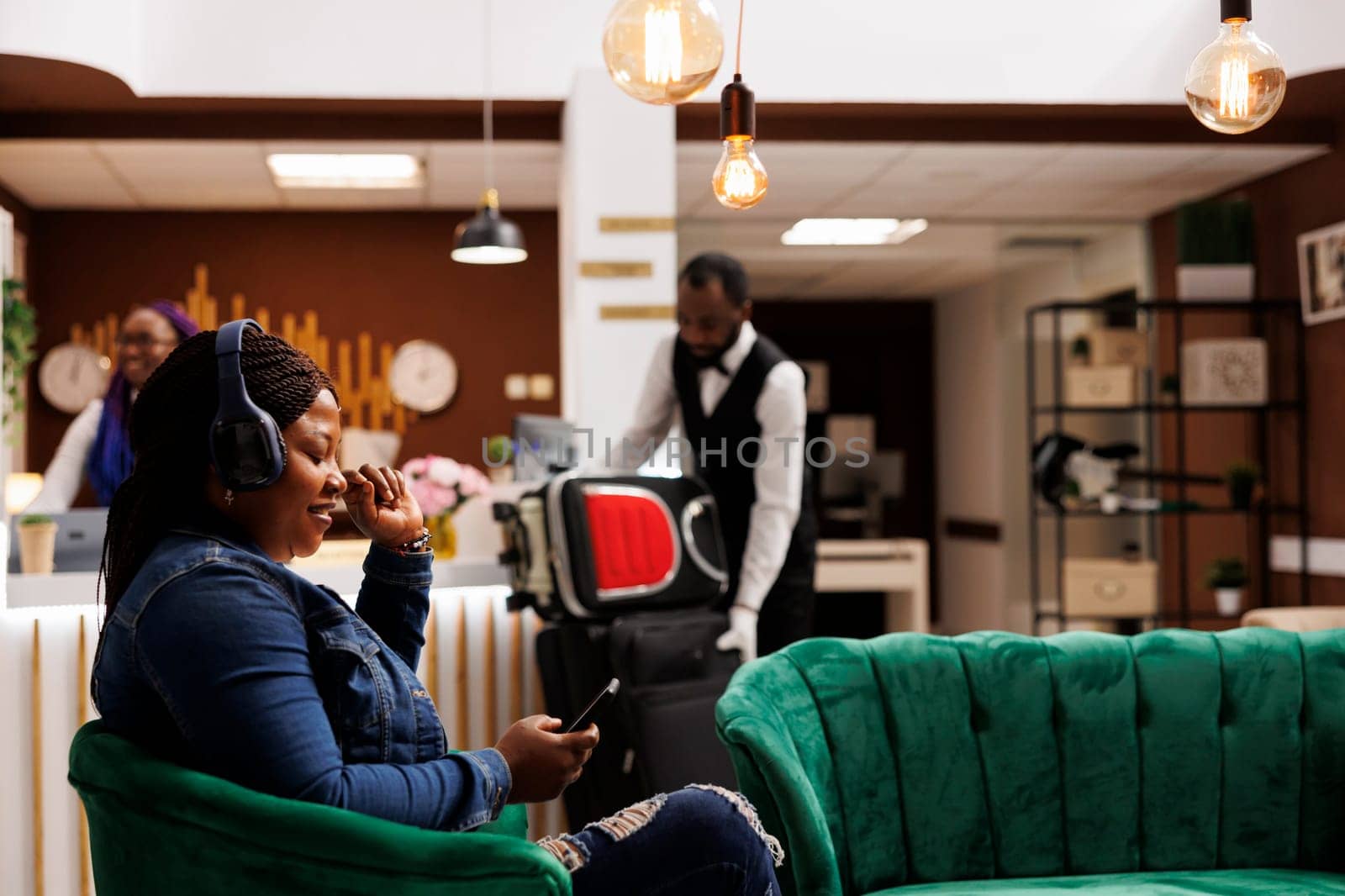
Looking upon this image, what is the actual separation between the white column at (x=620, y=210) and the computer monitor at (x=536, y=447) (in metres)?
0.91

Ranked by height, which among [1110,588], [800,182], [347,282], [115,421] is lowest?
[1110,588]

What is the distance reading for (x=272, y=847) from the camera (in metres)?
1.28

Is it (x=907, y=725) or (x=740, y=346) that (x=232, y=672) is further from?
(x=740, y=346)

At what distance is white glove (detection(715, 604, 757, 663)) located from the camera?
2.99 metres

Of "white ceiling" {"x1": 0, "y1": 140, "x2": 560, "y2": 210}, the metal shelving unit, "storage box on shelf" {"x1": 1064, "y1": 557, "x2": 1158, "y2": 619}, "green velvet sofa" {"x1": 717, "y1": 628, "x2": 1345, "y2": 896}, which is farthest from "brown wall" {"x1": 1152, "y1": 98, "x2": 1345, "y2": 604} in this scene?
"green velvet sofa" {"x1": 717, "y1": 628, "x2": 1345, "y2": 896}

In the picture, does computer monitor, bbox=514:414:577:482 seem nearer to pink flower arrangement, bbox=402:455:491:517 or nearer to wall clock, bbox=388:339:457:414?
pink flower arrangement, bbox=402:455:491:517

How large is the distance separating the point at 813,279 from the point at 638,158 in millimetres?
5353

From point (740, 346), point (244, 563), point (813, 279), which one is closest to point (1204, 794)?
point (740, 346)

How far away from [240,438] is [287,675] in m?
0.25

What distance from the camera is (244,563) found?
1.32 metres

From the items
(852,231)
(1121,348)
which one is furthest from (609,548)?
(852,231)

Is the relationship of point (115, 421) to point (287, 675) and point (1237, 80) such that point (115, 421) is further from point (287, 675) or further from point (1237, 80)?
point (1237, 80)

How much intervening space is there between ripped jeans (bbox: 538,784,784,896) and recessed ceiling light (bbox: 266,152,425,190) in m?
5.32

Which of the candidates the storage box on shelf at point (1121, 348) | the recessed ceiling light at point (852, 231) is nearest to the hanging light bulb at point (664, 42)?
the storage box on shelf at point (1121, 348)
